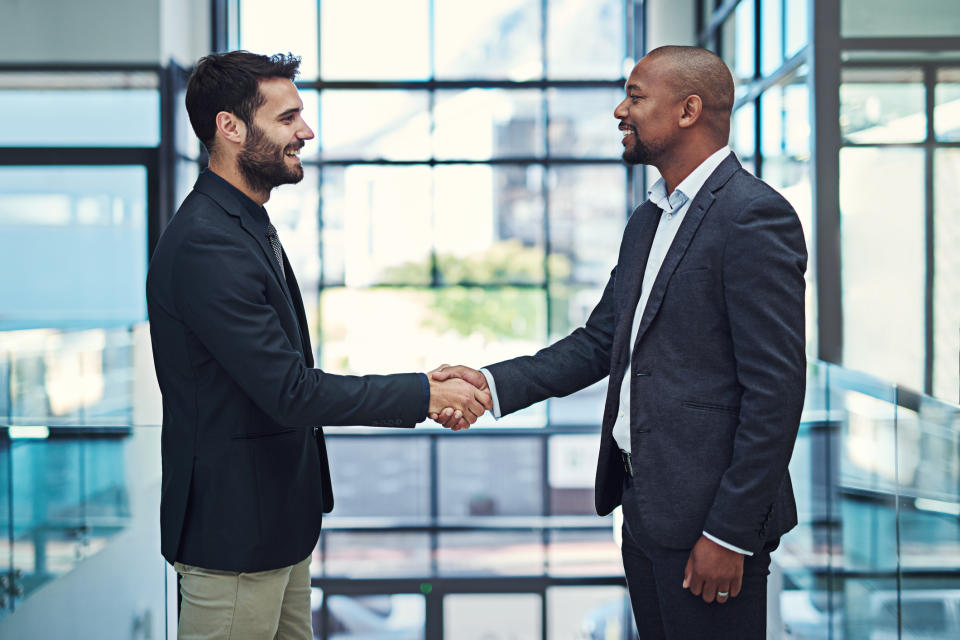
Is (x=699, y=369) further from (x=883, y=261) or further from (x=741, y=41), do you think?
(x=741, y=41)

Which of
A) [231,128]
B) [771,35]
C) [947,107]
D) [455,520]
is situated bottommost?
[455,520]

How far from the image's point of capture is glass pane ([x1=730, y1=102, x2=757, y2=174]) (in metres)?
6.38

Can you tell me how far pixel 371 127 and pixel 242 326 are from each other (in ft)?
20.5

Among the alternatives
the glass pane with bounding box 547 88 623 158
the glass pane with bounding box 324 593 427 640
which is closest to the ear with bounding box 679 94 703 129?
the glass pane with bounding box 547 88 623 158

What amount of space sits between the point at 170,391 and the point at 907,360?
4471 millimetres

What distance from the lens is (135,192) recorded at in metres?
7.00

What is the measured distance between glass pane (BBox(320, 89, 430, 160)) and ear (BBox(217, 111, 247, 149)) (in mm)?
5953

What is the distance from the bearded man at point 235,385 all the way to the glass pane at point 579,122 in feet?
20.1

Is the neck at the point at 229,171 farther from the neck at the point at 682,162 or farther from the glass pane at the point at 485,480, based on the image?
the glass pane at the point at 485,480

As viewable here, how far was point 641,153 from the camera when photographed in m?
1.92

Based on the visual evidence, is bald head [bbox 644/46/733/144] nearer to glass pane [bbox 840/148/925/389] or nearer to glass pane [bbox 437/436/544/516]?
glass pane [bbox 840/148/925/389]

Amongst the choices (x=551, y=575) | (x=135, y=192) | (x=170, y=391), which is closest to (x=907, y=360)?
(x=551, y=575)

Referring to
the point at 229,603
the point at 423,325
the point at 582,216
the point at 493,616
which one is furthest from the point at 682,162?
the point at 493,616

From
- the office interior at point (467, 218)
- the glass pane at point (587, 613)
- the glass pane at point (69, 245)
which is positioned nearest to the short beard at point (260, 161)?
the office interior at point (467, 218)
